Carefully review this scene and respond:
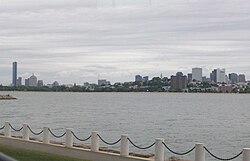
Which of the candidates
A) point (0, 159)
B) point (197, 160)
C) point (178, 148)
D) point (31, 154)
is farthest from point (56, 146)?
point (178, 148)

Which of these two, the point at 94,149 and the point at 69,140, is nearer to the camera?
the point at 94,149

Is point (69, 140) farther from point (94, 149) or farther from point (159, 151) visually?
point (159, 151)

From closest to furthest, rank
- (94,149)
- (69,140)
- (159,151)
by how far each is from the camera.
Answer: (159,151), (94,149), (69,140)

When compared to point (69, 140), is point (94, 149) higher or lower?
lower

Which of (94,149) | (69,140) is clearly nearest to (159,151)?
(94,149)

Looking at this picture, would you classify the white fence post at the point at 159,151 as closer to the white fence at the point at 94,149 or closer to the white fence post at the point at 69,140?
the white fence at the point at 94,149

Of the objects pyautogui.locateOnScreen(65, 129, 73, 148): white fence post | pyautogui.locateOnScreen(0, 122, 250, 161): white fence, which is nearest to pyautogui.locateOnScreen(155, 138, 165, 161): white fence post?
pyautogui.locateOnScreen(0, 122, 250, 161): white fence

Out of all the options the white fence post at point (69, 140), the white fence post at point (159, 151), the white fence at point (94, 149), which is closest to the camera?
the white fence at point (94, 149)

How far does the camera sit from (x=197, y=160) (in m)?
14.5

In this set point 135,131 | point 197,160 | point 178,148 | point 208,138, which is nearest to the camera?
point 197,160

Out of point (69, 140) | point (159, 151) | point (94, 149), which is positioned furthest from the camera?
point (69, 140)

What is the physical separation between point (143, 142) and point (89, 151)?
2547cm

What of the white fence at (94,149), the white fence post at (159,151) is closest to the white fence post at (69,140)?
the white fence at (94,149)

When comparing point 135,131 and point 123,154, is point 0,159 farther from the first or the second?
point 135,131
